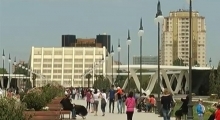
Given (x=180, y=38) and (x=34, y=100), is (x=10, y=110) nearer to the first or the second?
(x=34, y=100)

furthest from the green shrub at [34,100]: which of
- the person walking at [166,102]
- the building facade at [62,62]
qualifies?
the building facade at [62,62]

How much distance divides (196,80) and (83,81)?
232 feet

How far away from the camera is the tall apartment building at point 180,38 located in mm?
143750

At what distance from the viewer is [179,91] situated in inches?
4476

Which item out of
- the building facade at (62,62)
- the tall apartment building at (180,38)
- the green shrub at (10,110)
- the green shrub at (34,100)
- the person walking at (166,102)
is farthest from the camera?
the building facade at (62,62)

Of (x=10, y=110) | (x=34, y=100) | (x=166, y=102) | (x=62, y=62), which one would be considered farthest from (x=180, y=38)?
(x=10, y=110)

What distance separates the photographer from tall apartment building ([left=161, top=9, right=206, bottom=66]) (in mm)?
143750

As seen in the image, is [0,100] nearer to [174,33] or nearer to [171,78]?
[171,78]

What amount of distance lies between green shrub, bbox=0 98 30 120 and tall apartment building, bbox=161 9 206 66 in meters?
123

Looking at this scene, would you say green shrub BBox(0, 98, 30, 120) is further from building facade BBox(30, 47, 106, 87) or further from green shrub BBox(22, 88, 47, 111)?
building facade BBox(30, 47, 106, 87)

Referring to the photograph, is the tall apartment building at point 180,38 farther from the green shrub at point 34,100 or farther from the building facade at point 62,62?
the green shrub at point 34,100

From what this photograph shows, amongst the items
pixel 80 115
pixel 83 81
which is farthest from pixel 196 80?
pixel 80 115

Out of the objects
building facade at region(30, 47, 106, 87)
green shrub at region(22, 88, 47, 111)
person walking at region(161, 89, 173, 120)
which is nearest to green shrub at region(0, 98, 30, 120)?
person walking at region(161, 89, 173, 120)

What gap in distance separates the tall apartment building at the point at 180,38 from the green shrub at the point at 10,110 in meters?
123
